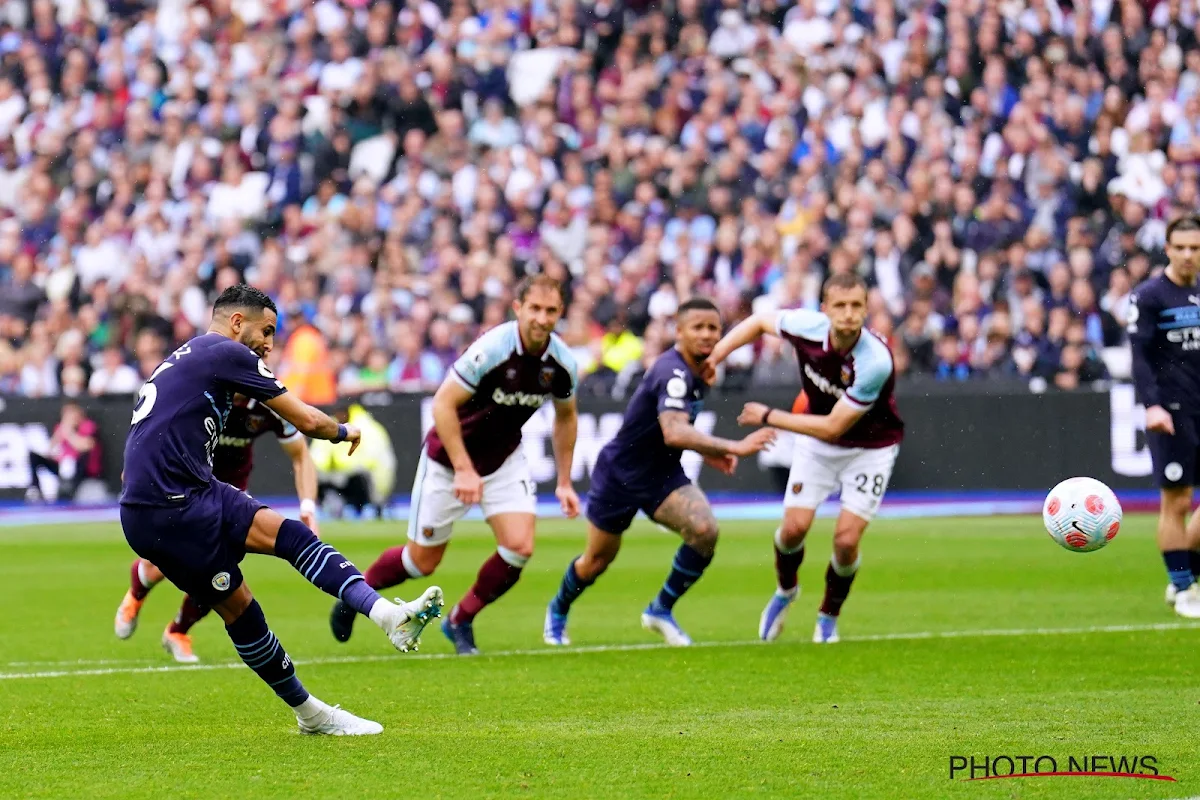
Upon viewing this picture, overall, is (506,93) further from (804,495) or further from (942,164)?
(804,495)

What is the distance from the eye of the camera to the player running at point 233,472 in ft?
32.7

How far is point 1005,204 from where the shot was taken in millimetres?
21609

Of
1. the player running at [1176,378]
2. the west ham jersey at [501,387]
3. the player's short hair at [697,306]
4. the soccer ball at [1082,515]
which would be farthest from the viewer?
the player running at [1176,378]

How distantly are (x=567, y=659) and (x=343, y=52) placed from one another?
1755 centimetres

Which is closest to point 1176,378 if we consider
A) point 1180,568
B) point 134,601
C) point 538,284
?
point 1180,568

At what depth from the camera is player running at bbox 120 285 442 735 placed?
706 cm

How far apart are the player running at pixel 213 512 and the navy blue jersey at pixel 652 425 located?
3572 mm

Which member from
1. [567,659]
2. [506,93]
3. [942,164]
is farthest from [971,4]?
[567,659]

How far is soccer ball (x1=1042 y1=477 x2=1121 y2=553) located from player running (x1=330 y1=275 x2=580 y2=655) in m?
2.63

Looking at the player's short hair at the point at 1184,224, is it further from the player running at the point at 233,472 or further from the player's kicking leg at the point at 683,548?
the player running at the point at 233,472

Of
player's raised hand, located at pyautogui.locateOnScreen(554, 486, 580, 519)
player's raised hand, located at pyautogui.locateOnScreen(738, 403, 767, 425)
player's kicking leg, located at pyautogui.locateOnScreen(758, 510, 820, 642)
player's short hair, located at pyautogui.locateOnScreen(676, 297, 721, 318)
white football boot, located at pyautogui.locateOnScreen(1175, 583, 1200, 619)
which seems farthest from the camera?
white football boot, located at pyautogui.locateOnScreen(1175, 583, 1200, 619)

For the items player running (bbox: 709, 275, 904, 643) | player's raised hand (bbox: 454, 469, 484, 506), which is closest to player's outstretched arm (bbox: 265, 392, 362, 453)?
player's raised hand (bbox: 454, 469, 484, 506)

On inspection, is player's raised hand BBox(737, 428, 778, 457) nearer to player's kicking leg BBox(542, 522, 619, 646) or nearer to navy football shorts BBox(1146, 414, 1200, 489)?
player's kicking leg BBox(542, 522, 619, 646)

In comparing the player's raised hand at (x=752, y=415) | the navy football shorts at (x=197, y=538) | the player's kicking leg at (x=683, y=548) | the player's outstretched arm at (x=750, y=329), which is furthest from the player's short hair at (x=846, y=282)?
the navy football shorts at (x=197, y=538)
